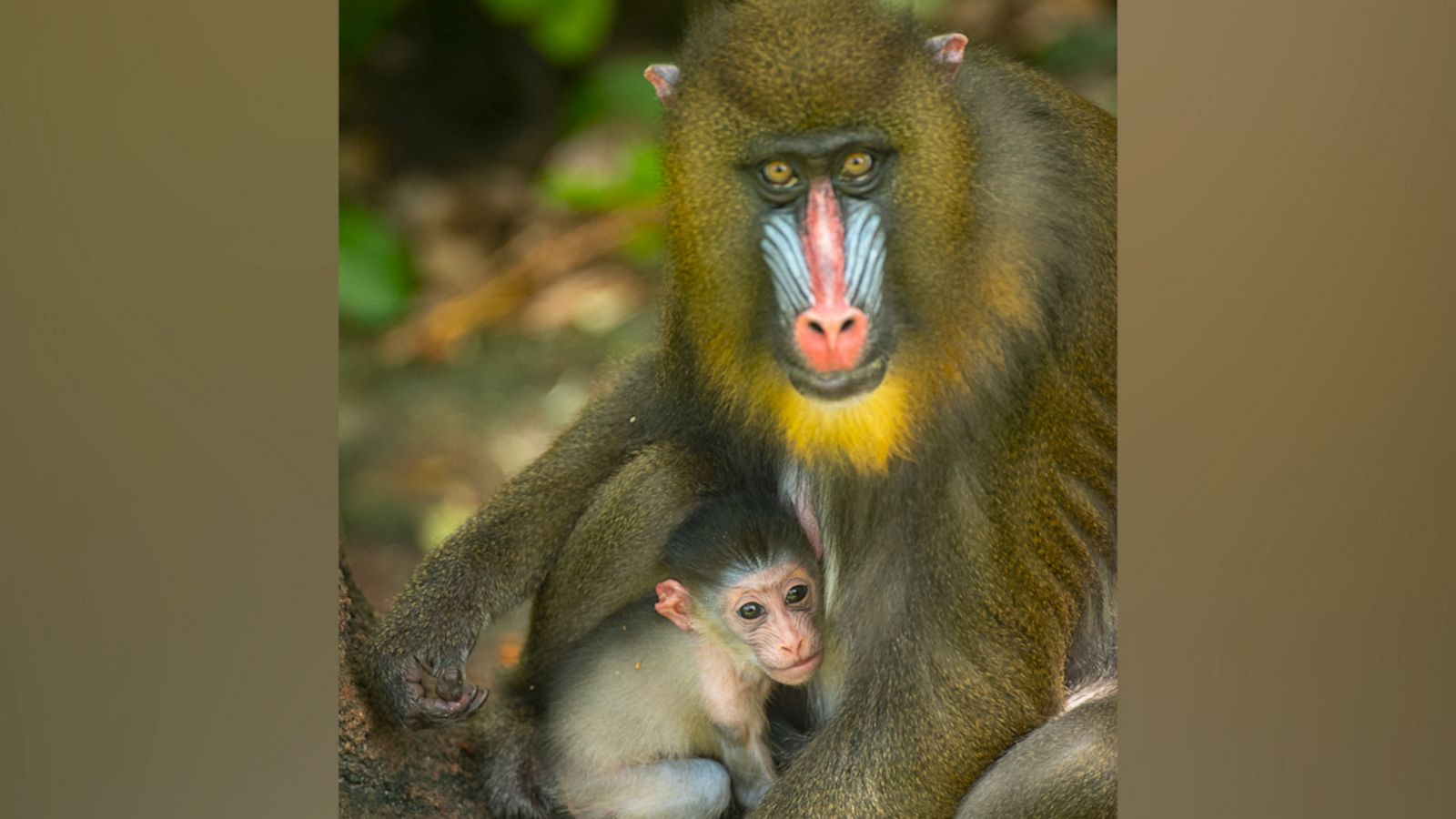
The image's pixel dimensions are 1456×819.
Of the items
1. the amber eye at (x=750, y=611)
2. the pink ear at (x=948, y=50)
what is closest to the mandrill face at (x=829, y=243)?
the pink ear at (x=948, y=50)

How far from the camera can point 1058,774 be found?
8.77 feet

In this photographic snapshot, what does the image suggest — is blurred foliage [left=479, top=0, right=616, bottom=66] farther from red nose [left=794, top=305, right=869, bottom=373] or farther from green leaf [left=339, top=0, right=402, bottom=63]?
red nose [left=794, top=305, right=869, bottom=373]

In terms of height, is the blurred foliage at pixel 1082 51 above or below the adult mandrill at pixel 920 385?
above

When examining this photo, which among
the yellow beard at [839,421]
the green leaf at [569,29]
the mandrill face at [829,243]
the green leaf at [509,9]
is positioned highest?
the green leaf at [509,9]

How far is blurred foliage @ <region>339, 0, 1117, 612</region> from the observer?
2.71 m

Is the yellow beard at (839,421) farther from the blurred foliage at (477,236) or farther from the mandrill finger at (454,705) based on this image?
the mandrill finger at (454,705)

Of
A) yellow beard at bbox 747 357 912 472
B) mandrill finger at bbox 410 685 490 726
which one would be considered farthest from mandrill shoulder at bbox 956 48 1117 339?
mandrill finger at bbox 410 685 490 726

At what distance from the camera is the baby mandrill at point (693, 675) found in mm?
2680

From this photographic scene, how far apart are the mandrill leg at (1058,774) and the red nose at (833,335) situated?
780 millimetres

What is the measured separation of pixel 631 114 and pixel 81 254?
3.56ft

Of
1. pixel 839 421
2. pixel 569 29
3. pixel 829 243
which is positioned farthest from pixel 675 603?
pixel 569 29

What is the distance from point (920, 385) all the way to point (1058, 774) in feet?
2.53

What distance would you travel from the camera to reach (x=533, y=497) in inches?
110

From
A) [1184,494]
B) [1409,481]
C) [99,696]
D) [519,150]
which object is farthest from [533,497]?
[1409,481]
